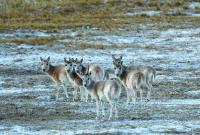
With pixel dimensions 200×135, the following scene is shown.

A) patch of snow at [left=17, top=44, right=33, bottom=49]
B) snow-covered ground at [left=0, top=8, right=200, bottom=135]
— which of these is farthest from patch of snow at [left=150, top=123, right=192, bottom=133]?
patch of snow at [left=17, top=44, right=33, bottom=49]

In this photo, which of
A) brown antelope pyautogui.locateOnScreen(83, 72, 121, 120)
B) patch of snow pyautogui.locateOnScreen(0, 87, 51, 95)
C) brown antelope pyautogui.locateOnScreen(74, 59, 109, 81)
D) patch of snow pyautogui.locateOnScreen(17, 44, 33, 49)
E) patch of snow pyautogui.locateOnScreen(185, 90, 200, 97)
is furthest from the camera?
patch of snow pyautogui.locateOnScreen(17, 44, 33, 49)

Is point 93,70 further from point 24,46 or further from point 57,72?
point 24,46

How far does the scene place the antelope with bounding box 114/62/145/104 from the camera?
73.7 ft

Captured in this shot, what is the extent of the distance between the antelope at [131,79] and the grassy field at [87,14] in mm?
21862

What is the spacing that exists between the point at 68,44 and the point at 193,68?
971cm

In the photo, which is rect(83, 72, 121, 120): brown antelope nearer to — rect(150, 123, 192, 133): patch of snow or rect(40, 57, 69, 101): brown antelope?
rect(150, 123, 192, 133): patch of snow

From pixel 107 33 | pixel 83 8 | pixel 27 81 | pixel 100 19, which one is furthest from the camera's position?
pixel 83 8

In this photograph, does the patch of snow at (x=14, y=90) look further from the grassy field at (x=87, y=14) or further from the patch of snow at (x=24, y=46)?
the grassy field at (x=87, y=14)

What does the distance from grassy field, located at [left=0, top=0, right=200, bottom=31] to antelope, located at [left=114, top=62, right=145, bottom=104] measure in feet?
71.7

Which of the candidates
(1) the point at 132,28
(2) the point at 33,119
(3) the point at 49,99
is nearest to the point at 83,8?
(1) the point at 132,28

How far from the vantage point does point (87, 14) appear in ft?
180

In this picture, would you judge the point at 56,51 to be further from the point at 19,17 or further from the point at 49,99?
the point at 19,17

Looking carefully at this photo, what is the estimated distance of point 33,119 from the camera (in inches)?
763

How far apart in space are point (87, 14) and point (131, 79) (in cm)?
3279
